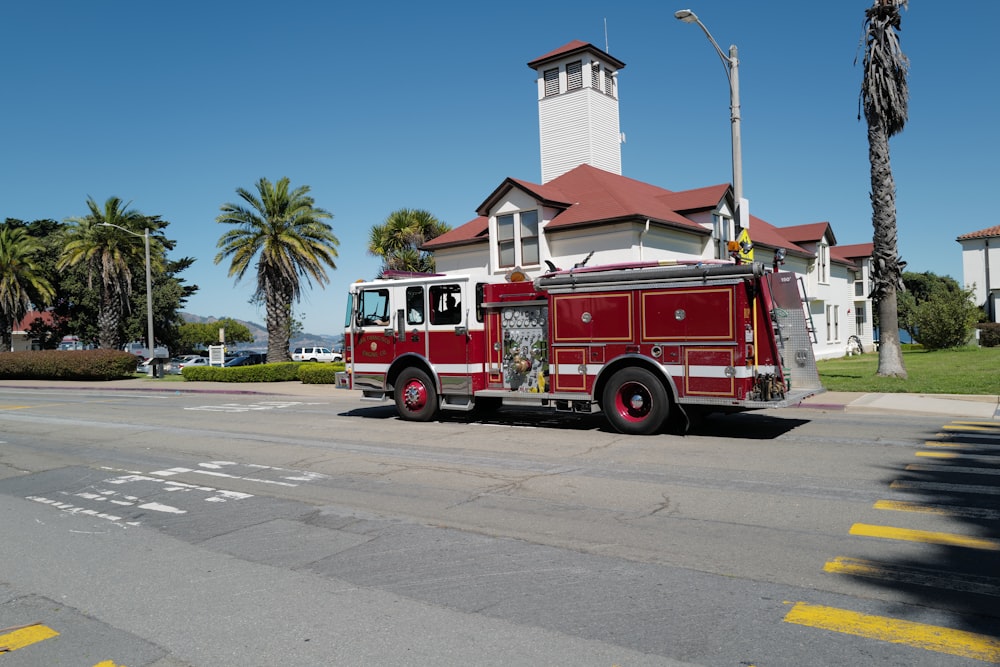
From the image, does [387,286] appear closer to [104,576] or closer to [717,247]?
[104,576]

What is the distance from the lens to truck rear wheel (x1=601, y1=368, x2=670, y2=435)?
11.0m

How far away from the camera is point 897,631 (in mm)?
4000

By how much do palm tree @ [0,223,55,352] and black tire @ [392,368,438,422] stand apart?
4221 cm

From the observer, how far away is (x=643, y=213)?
23391 mm

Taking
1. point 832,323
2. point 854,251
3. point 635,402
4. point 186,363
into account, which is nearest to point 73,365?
point 186,363

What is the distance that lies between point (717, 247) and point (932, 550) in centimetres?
2330

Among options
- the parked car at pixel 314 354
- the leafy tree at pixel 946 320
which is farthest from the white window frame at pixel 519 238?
the parked car at pixel 314 354

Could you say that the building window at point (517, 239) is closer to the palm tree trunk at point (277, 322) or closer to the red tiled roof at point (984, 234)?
the palm tree trunk at point (277, 322)

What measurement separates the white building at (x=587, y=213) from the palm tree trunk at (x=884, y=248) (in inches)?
219

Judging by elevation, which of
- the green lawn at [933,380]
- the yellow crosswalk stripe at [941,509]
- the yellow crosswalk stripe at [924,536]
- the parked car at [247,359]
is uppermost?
Result: the parked car at [247,359]

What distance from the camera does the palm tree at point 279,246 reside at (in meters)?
31.9

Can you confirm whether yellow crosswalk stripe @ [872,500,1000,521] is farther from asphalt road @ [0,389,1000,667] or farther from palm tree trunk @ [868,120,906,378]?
palm tree trunk @ [868,120,906,378]

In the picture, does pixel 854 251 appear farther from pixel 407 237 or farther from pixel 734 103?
pixel 734 103

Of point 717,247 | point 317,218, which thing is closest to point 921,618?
point 717,247
